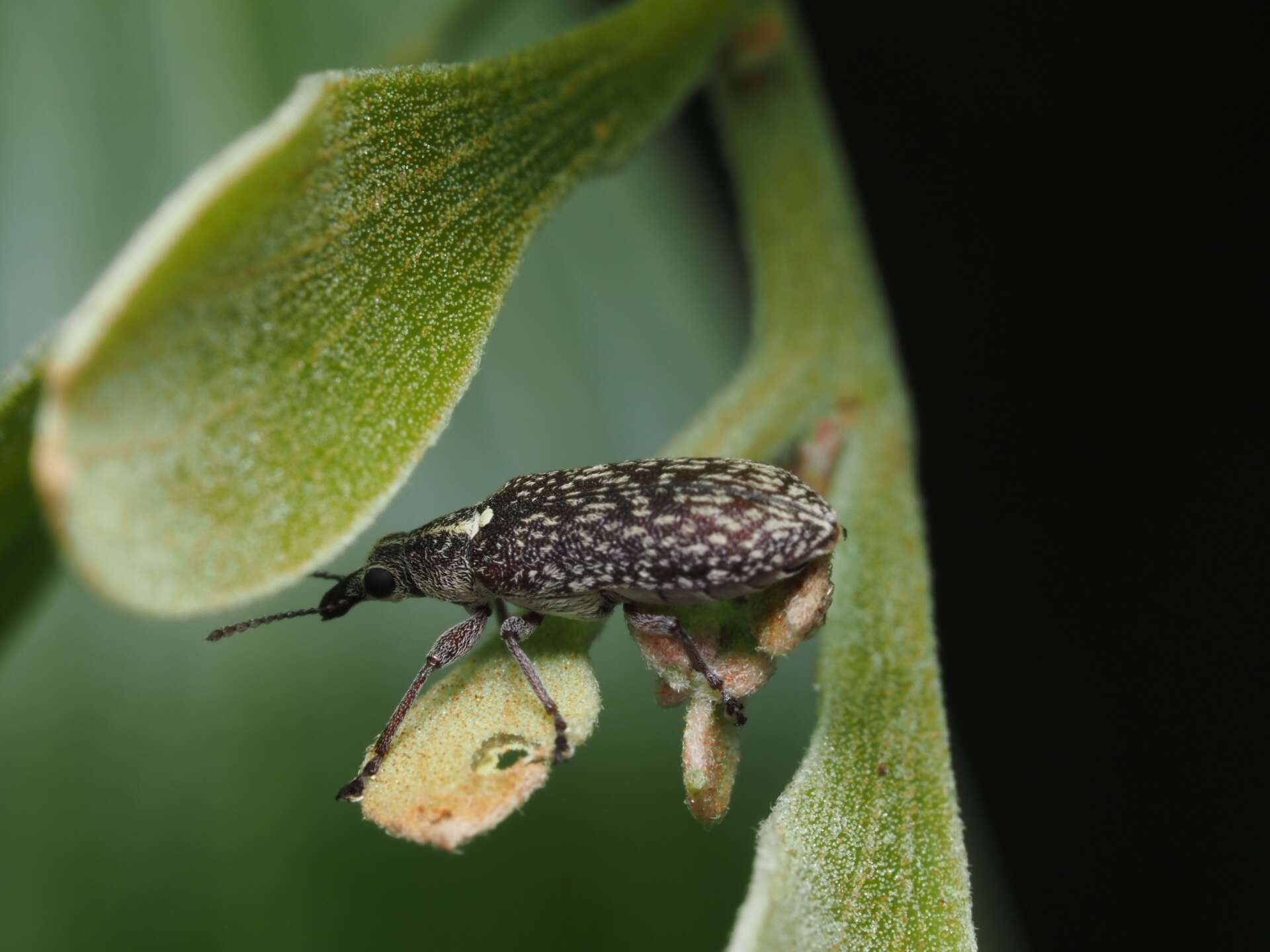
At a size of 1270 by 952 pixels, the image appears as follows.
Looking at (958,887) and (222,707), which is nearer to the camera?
(958,887)

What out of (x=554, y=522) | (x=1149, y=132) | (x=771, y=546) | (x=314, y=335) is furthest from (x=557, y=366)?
(x=314, y=335)

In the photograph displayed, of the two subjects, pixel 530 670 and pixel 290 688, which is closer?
pixel 530 670

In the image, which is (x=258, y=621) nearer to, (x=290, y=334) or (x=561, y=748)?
(x=561, y=748)

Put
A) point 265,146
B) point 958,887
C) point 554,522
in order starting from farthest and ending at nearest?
point 554,522 → point 958,887 → point 265,146

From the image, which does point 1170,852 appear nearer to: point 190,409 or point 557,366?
point 557,366

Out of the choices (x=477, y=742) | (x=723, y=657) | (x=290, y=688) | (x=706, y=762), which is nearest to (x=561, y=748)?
(x=477, y=742)

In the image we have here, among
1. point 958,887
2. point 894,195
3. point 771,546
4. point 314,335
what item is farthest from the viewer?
point 894,195
